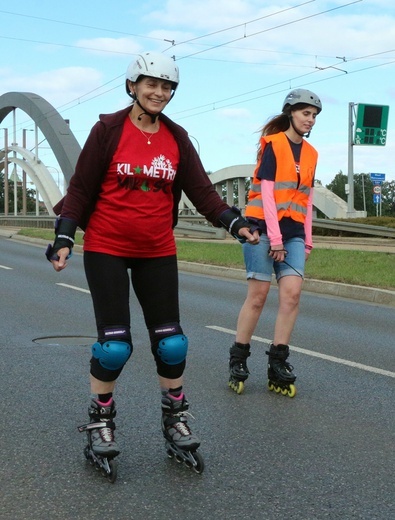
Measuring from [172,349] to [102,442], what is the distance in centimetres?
53

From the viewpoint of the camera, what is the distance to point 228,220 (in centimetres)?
431

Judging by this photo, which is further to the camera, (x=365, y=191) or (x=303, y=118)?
(x=365, y=191)

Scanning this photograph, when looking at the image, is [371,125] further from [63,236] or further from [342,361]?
[63,236]

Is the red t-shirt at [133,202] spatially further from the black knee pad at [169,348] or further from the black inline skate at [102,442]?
the black inline skate at [102,442]

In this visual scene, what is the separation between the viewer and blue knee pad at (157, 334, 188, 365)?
4047 mm

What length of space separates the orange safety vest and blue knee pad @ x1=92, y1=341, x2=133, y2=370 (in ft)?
5.91

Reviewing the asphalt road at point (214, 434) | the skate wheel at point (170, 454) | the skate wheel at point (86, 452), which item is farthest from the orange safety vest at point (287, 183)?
the skate wheel at point (86, 452)

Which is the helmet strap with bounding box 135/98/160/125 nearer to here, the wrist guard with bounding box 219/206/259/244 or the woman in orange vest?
the wrist guard with bounding box 219/206/259/244

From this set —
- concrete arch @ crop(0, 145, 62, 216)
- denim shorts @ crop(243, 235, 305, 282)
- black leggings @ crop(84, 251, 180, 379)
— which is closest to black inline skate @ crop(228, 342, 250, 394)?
denim shorts @ crop(243, 235, 305, 282)

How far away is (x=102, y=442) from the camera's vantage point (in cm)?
387

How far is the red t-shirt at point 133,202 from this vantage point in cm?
404

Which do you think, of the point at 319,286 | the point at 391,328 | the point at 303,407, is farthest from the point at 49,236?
the point at 303,407

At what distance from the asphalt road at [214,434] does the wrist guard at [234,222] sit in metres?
1.09

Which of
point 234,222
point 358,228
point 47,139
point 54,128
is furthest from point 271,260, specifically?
point 47,139
